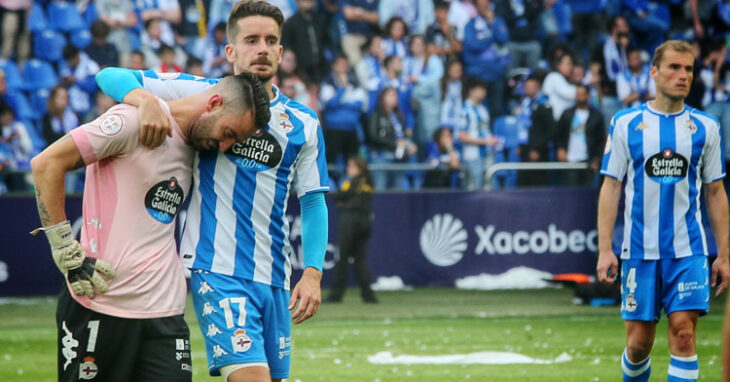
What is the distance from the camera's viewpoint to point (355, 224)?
15.4 m

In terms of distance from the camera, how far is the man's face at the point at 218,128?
5051 millimetres

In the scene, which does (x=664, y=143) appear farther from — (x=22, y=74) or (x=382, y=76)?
(x=22, y=74)

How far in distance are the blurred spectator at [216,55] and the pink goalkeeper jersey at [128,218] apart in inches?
497

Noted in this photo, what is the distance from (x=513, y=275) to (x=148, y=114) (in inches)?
485

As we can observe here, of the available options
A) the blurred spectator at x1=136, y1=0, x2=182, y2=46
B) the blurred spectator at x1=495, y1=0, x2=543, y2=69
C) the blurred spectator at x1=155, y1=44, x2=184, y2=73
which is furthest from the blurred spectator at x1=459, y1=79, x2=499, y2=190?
the blurred spectator at x1=136, y1=0, x2=182, y2=46

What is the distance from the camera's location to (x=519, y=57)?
1981 centimetres

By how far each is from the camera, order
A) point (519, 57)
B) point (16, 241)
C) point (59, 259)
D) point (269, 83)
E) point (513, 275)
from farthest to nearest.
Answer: point (519, 57) < point (513, 275) < point (16, 241) < point (269, 83) < point (59, 259)

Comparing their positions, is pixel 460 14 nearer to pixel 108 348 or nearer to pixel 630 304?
pixel 630 304

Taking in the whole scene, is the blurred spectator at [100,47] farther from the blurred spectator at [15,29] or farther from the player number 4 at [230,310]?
the player number 4 at [230,310]

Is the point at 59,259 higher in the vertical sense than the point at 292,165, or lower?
lower

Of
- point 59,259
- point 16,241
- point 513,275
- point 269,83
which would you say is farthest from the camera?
point 513,275

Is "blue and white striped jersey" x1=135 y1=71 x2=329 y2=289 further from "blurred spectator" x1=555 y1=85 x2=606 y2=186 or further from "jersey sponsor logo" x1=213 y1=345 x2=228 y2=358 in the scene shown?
"blurred spectator" x1=555 y1=85 x2=606 y2=186

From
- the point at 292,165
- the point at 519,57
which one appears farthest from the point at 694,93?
the point at 292,165

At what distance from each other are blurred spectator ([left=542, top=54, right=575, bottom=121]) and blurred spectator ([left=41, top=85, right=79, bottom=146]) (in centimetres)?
761
